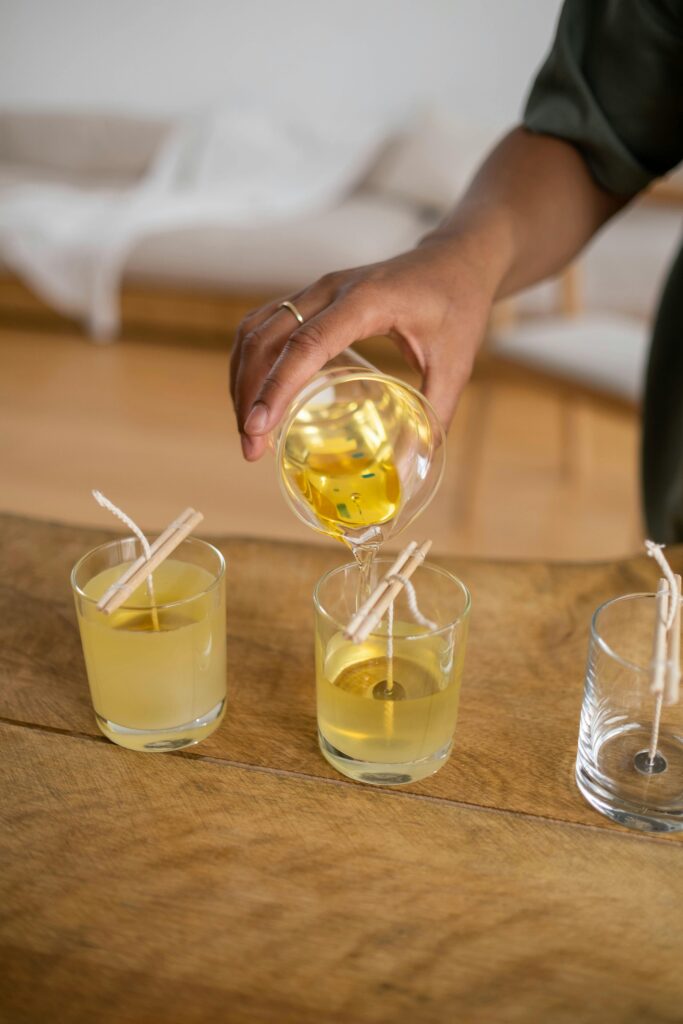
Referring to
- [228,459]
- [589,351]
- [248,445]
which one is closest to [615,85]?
[248,445]

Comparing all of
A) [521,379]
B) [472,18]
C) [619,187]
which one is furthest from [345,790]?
[472,18]

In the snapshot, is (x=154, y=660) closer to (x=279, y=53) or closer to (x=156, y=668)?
(x=156, y=668)

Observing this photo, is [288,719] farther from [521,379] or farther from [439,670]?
[521,379]

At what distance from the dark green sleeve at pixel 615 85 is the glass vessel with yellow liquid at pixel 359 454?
416 millimetres

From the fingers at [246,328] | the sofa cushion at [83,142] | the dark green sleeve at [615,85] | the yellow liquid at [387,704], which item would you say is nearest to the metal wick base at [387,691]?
the yellow liquid at [387,704]

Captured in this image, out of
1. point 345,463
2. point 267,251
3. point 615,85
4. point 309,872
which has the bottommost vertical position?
point 267,251

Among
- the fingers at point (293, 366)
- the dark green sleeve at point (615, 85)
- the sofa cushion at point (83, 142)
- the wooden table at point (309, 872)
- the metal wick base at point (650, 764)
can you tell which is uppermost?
the dark green sleeve at point (615, 85)

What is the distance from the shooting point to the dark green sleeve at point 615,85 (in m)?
1.01

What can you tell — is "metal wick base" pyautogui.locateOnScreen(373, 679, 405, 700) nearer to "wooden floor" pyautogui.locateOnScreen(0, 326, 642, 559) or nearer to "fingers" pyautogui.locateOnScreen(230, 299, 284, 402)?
"fingers" pyautogui.locateOnScreen(230, 299, 284, 402)

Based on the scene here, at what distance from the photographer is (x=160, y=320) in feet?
11.9

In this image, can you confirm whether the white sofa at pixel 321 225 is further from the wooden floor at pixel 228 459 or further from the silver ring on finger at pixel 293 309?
the silver ring on finger at pixel 293 309

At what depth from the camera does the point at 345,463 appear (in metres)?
0.87

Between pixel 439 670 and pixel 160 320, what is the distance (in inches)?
123

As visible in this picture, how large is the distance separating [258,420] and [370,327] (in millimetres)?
155
